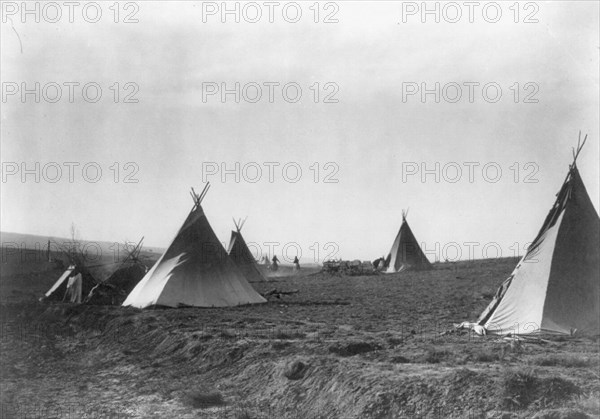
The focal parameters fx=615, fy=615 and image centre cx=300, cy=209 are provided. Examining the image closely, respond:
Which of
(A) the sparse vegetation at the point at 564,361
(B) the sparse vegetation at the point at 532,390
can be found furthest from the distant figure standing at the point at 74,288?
(B) the sparse vegetation at the point at 532,390

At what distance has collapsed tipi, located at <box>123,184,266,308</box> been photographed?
17.0 metres

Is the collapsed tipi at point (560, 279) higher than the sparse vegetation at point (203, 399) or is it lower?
higher

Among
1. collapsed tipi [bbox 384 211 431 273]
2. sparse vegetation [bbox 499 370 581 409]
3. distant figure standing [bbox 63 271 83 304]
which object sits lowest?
sparse vegetation [bbox 499 370 581 409]

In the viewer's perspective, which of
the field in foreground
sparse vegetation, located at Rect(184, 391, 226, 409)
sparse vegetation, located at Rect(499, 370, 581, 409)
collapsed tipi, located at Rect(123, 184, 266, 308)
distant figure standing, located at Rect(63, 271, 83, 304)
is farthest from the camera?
distant figure standing, located at Rect(63, 271, 83, 304)

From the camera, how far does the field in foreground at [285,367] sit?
22.3 ft

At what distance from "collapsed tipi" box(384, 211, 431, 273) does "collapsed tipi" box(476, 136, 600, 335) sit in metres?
21.3

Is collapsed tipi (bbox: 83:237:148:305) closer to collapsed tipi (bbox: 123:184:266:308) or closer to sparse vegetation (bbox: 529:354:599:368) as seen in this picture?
collapsed tipi (bbox: 123:184:266:308)

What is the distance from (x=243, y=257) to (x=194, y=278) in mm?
14103

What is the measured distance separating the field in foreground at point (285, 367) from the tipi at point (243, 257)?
48.7 feet

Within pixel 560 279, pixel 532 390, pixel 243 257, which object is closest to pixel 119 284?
pixel 243 257

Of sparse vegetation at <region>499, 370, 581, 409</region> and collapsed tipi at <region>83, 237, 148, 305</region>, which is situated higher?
collapsed tipi at <region>83, 237, 148, 305</region>

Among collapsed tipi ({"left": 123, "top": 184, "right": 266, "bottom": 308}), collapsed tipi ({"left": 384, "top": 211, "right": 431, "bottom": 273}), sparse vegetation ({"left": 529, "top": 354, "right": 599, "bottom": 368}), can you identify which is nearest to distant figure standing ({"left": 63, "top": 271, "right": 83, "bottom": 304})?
collapsed tipi ({"left": 123, "top": 184, "right": 266, "bottom": 308})

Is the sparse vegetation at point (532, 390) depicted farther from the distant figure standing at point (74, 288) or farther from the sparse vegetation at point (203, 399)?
the distant figure standing at point (74, 288)

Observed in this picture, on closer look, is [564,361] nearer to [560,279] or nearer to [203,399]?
[560,279]
